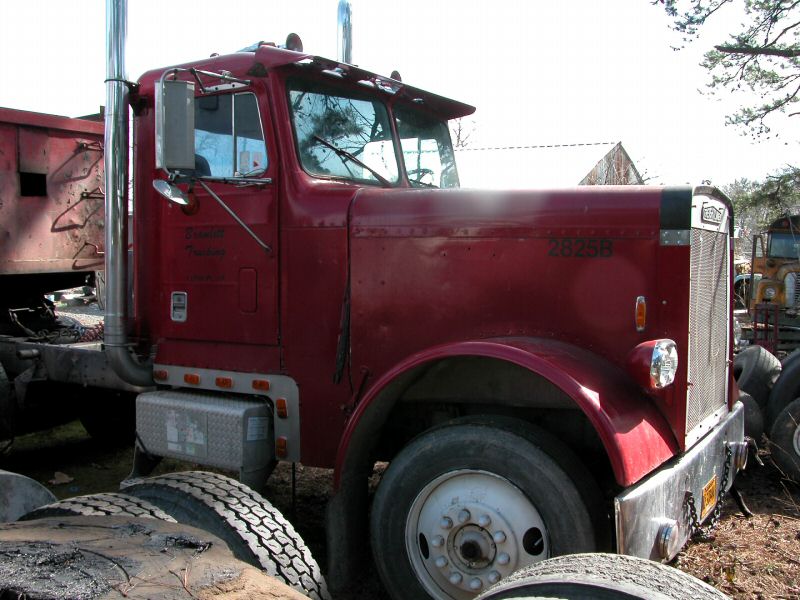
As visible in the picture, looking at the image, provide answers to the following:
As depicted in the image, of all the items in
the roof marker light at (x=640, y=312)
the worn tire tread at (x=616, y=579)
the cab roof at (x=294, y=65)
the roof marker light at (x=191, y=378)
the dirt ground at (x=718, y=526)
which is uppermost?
the cab roof at (x=294, y=65)

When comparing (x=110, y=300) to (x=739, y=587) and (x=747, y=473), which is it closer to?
(x=739, y=587)

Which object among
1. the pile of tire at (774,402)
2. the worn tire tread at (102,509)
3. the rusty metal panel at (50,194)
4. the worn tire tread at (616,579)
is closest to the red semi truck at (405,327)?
the worn tire tread at (616,579)

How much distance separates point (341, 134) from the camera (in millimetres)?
4238

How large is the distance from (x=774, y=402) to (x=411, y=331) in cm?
351

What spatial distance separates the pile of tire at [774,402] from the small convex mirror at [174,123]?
399 cm

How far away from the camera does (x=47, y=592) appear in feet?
5.84

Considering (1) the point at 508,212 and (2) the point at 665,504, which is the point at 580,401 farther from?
(1) the point at 508,212

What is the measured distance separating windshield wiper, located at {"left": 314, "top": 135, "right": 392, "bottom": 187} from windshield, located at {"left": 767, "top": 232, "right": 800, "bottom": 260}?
15339 millimetres

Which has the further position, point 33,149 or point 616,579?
point 33,149

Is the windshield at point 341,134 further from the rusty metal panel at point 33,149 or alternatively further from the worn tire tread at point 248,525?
the rusty metal panel at point 33,149

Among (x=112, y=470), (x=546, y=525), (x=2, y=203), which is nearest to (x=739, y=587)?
(x=546, y=525)

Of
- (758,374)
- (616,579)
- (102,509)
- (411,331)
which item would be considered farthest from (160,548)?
(758,374)

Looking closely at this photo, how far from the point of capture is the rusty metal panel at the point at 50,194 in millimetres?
5750

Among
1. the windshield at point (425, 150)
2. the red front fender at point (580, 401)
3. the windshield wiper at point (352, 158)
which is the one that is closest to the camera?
the red front fender at point (580, 401)
